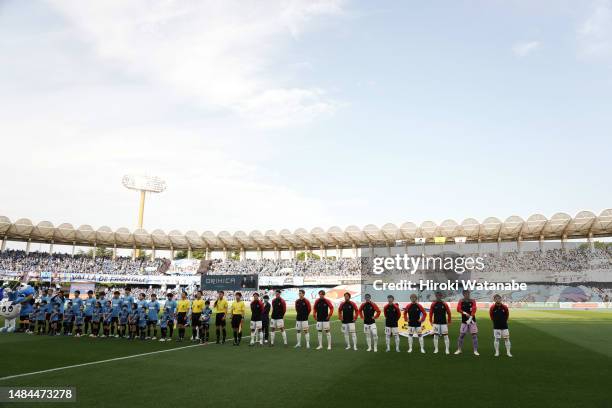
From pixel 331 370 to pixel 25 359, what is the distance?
8707mm

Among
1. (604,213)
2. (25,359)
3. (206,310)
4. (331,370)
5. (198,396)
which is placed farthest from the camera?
(604,213)

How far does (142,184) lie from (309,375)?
96793mm

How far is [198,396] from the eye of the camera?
8617mm

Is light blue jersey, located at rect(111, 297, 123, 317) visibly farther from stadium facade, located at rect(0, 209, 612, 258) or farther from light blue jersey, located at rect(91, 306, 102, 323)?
stadium facade, located at rect(0, 209, 612, 258)

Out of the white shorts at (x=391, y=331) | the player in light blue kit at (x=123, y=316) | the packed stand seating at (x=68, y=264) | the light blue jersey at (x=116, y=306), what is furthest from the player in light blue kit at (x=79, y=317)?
the packed stand seating at (x=68, y=264)

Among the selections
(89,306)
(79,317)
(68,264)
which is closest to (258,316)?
(89,306)

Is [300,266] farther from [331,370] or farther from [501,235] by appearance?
[331,370]

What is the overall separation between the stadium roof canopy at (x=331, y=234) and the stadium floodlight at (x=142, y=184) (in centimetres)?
2489

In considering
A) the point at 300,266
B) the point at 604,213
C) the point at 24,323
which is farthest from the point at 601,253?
the point at 24,323

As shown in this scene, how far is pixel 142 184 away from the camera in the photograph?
99.8 m

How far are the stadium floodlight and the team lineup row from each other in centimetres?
8354

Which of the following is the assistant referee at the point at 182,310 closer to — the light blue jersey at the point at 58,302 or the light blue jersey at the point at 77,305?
the light blue jersey at the point at 77,305

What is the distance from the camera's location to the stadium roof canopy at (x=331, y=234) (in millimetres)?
61916

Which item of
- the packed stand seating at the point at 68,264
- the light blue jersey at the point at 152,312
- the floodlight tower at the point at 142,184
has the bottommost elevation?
the light blue jersey at the point at 152,312
